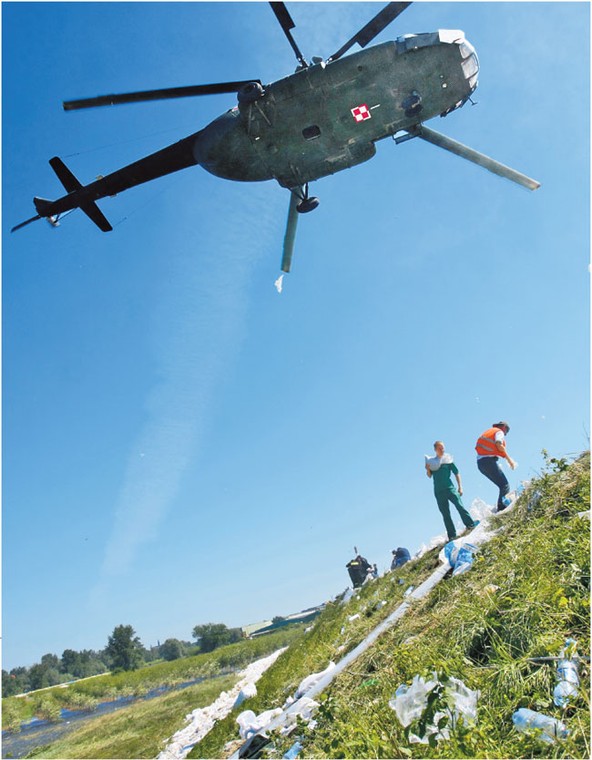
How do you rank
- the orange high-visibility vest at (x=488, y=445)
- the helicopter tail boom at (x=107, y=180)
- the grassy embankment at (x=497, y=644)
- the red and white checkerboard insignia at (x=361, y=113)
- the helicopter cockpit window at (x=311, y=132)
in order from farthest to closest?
the helicopter tail boom at (x=107, y=180), the orange high-visibility vest at (x=488, y=445), the helicopter cockpit window at (x=311, y=132), the red and white checkerboard insignia at (x=361, y=113), the grassy embankment at (x=497, y=644)

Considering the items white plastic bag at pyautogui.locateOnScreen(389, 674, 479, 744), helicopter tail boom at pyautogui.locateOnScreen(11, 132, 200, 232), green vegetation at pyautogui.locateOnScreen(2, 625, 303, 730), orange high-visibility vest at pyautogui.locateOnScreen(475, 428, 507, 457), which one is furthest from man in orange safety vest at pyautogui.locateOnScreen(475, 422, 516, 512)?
green vegetation at pyautogui.locateOnScreen(2, 625, 303, 730)

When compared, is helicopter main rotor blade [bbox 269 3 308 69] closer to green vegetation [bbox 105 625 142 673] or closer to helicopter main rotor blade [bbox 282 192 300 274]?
helicopter main rotor blade [bbox 282 192 300 274]

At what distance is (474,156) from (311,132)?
258 cm

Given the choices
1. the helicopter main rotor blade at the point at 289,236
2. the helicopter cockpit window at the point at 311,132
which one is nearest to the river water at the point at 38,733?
the helicopter main rotor blade at the point at 289,236

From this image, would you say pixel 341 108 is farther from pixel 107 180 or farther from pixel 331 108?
pixel 107 180

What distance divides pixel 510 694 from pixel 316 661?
12.6 feet

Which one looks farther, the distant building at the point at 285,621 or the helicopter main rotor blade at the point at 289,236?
the distant building at the point at 285,621

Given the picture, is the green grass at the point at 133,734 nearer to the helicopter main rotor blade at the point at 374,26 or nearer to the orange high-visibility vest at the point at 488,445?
the orange high-visibility vest at the point at 488,445

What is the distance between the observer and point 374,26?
583cm

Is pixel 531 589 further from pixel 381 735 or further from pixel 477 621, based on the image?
pixel 381 735

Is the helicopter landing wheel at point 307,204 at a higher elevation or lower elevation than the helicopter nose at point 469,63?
lower

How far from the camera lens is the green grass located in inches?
304

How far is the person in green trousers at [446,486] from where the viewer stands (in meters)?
6.88

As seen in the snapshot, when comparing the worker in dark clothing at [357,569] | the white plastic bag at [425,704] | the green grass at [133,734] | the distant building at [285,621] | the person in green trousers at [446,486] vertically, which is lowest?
the distant building at [285,621]
